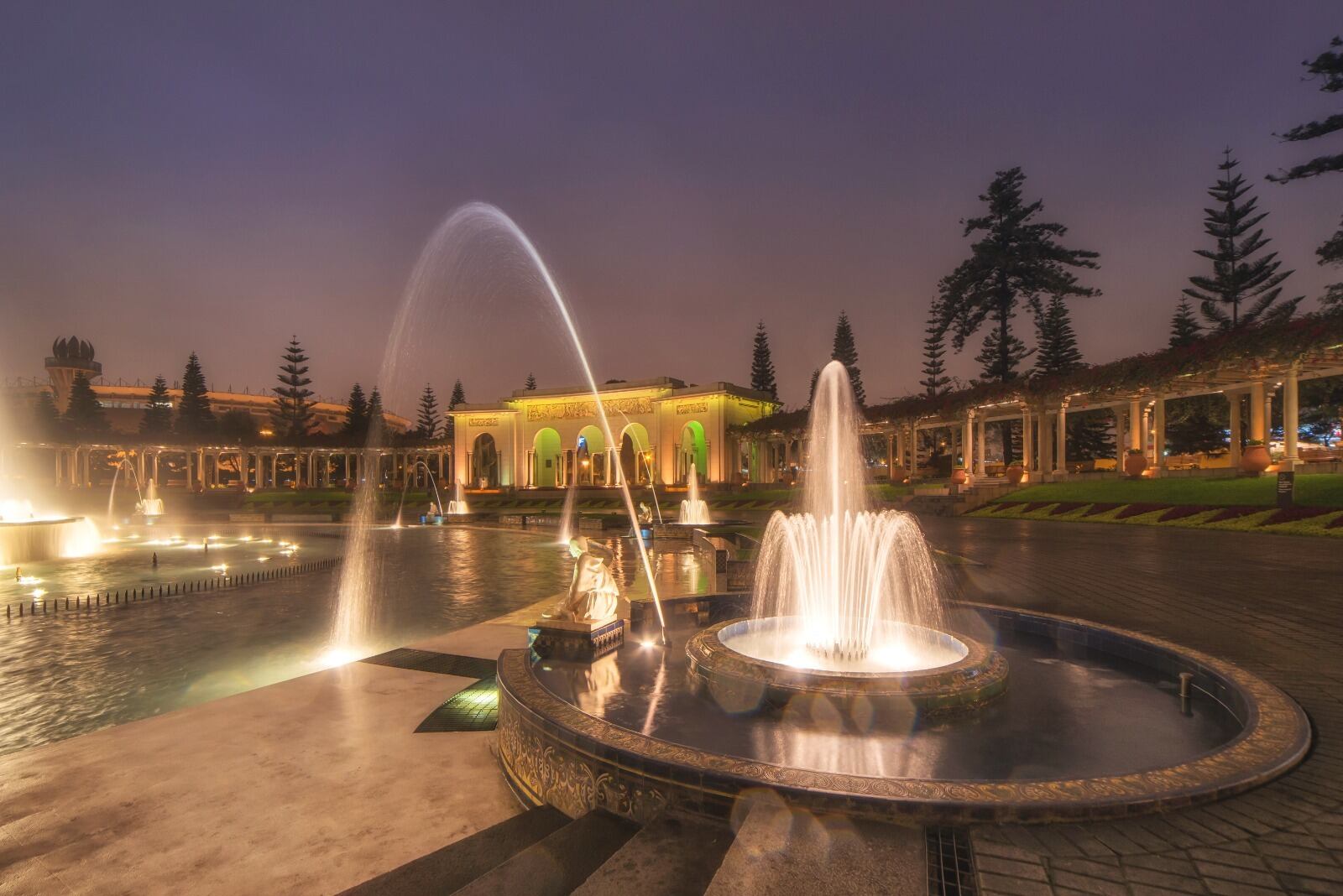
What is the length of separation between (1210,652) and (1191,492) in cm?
1951


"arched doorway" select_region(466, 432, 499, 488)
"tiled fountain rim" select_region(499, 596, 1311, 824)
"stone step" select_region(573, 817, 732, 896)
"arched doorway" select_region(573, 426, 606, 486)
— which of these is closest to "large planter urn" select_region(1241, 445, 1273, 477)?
"tiled fountain rim" select_region(499, 596, 1311, 824)

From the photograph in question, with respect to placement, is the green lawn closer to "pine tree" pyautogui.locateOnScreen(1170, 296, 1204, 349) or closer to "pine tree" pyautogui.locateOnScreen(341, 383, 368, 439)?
"pine tree" pyautogui.locateOnScreen(1170, 296, 1204, 349)

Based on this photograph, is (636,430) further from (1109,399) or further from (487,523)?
(1109,399)

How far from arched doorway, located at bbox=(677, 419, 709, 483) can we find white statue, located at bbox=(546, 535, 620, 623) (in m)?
42.6

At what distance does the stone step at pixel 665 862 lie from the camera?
2.64m

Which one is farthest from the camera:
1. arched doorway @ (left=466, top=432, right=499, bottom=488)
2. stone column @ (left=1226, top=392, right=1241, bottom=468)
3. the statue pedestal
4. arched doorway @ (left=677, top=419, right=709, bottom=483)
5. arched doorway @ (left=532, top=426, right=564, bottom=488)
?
arched doorway @ (left=466, top=432, right=499, bottom=488)

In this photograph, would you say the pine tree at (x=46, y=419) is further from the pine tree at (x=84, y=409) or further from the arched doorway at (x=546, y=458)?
the arched doorway at (x=546, y=458)

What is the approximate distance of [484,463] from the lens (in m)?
64.0

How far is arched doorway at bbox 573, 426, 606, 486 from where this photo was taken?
55.2 meters

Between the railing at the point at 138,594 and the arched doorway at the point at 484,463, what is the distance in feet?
139

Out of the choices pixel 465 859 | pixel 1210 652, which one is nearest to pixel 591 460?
A: pixel 1210 652

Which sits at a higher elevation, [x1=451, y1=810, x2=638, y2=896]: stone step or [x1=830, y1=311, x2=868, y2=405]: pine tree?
[x1=830, y1=311, x2=868, y2=405]: pine tree

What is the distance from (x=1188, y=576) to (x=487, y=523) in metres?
27.2

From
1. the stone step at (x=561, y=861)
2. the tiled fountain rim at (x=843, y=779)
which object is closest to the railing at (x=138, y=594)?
the tiled fountain rim at (x=843, y=779)
